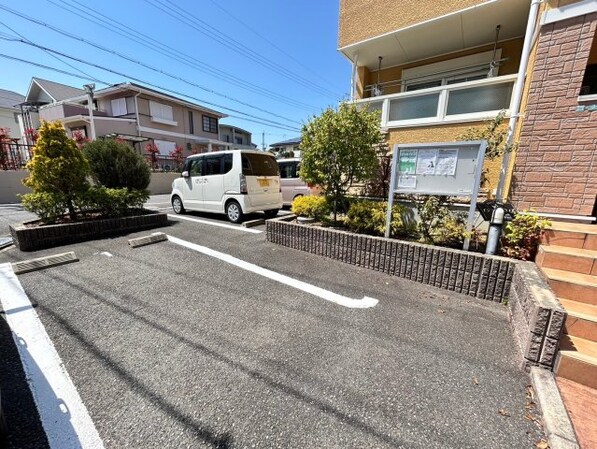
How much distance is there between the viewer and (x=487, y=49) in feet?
20.1

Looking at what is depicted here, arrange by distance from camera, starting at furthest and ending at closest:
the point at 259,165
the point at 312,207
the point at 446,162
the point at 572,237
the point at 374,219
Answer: the point at 259,165 < the point at 312,207 < the point at 374,219 < the point at 446,162 < the point at 572,237

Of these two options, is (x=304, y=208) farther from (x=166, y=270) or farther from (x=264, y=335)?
(x=264, y=335)

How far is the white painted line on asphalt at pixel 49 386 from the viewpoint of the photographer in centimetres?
151

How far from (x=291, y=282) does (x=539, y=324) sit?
8.33 ft

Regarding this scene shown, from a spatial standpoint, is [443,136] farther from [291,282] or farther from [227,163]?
[227,163]

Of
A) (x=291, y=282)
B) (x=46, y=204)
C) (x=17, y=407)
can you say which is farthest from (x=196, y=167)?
(x=17, y=407)

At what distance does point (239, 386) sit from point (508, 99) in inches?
243

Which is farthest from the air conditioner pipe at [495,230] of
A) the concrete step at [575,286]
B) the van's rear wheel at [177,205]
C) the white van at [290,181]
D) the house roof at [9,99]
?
the house roof at [9,99]

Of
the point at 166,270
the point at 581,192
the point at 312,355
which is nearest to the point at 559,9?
the point at 581,192

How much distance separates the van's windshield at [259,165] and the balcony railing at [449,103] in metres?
2.73

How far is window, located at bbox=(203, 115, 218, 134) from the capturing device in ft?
81.1

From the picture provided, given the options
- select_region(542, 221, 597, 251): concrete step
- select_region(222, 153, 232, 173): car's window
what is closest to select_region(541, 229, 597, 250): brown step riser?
select_region(542, 221, 597, 251): concrete step

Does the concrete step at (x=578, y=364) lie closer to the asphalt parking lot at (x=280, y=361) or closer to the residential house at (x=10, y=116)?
the asphalt parking lot at (x=280, y=361)

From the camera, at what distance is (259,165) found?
6.69 m
